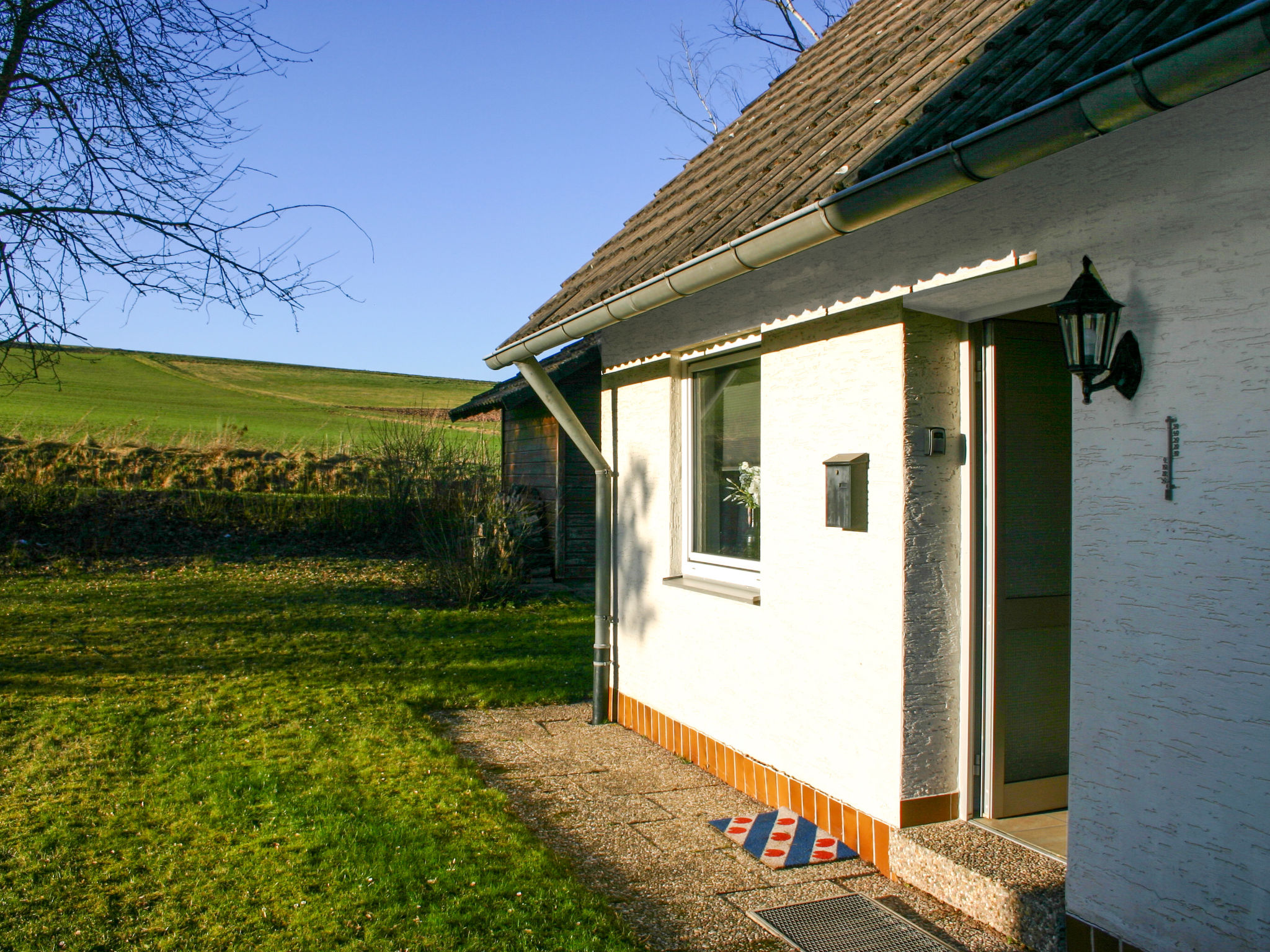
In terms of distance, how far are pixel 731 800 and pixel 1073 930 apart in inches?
80.7

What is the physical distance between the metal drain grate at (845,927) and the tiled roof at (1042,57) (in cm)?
Answer: 247

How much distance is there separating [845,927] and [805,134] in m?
3.62

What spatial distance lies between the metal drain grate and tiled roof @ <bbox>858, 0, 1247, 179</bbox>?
8.11 ft

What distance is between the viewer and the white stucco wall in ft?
7.72

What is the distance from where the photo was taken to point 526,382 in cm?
1211

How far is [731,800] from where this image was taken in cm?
467

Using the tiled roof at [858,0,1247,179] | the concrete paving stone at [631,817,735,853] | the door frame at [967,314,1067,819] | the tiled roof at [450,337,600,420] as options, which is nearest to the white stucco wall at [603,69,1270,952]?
the door frame at [967,314,1067,819]

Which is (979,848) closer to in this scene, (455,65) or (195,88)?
(455,65)

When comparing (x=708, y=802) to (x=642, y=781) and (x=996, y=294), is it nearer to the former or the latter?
(x=642, y=781)

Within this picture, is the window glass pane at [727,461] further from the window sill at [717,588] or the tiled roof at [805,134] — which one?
the tiled roof at [805,134]

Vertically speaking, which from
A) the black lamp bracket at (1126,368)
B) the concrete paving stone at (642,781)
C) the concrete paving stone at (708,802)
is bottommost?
the concrete paving stone at (642,781)

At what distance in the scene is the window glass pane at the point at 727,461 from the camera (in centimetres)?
510

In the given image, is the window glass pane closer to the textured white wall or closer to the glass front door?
the textured white wall

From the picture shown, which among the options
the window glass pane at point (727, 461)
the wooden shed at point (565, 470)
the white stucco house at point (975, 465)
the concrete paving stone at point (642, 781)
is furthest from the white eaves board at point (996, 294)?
the wooden shed at point (565, 470)
